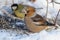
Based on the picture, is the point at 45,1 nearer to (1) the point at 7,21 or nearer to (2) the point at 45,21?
(2) the point at 45,21

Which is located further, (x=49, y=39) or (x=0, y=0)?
(x=0, y=0)

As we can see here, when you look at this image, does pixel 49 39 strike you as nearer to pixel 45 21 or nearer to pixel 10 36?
pixel 45 21

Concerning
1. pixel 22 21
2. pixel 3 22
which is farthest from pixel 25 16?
pixel 3 22

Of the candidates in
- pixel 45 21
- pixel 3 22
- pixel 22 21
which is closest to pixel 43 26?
pixel 45 21

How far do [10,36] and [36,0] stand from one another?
31cm

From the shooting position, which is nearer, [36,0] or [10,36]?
[10,36]

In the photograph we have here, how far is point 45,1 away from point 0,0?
0.31 metres

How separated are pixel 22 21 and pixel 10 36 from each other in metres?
0.12

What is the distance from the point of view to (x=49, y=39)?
95 cm

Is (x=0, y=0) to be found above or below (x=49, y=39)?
above

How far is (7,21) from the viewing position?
→ 999 millimetres

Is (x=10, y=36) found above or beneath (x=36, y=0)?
beneath

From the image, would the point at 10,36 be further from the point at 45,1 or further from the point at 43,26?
the point at 45,1

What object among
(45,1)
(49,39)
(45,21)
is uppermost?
(45,1)
